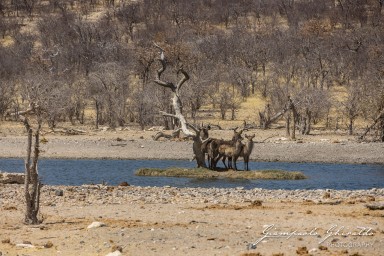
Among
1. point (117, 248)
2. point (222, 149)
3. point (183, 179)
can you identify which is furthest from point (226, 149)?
point (117, 248)

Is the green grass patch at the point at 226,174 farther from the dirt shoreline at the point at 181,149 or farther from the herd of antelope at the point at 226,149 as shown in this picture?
the dirt shoreline at the point at 181,149

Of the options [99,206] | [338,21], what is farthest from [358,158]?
[338,21]

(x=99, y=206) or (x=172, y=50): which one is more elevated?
(x=172, y=50)

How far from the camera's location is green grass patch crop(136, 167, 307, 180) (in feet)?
101

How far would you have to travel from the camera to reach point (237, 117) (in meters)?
56.8

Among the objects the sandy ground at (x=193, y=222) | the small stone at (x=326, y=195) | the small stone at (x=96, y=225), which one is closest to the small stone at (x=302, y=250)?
the sandy ground at (x=193, y=222)

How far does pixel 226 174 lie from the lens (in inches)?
1232

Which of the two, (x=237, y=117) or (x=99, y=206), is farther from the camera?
(x=237, y=117)

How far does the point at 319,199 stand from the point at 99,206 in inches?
225

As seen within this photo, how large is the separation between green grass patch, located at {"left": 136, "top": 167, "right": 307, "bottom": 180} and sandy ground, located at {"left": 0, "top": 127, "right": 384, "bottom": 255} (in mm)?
6463

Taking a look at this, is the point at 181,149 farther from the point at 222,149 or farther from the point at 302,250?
the point at 302,250

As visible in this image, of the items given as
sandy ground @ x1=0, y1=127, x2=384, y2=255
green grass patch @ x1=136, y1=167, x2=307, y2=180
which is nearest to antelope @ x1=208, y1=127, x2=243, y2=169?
green grass patch @ x1=136, y1=167, x2=307, y2=180

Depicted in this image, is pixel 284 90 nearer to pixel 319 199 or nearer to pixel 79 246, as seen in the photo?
pixel 319 199

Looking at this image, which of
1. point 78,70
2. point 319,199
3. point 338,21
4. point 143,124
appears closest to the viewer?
point 319,199
